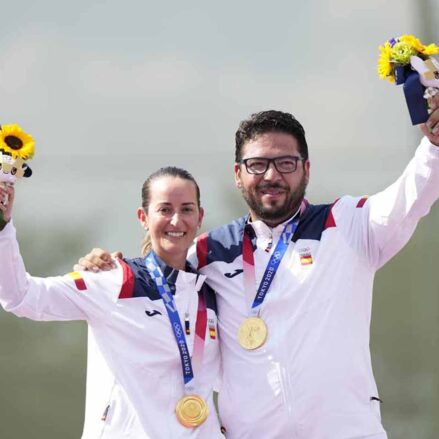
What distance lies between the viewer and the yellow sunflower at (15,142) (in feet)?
10.4

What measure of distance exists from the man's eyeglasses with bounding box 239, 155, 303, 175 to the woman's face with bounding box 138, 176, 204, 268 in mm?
270

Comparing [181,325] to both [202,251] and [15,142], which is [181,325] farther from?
[15,142]

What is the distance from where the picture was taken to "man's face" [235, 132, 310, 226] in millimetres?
3576

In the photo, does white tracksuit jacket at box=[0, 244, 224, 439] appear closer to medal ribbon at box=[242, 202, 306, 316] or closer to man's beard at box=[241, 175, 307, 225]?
medal ribbon at box=[242, 202, 306, 316]

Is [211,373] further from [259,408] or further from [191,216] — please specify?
[191,216]

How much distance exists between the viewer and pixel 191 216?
3.54 metres

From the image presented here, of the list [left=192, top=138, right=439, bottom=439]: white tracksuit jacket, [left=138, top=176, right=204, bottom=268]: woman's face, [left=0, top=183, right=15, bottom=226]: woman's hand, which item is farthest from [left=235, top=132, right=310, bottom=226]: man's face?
[left=0, top=183, right=15, bottom=226]: woman's hand

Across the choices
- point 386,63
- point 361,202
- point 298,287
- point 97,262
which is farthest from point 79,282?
point 386,63

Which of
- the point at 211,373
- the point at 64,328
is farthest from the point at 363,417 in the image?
the point at 64,328

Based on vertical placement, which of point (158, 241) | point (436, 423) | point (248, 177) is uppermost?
point (248, 177)

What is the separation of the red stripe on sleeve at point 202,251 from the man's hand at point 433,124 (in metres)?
1.15

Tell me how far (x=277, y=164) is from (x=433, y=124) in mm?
777

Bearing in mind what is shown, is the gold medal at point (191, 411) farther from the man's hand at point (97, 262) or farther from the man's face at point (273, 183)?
the man's face at point (273, 183)

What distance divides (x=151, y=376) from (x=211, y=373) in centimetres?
30
